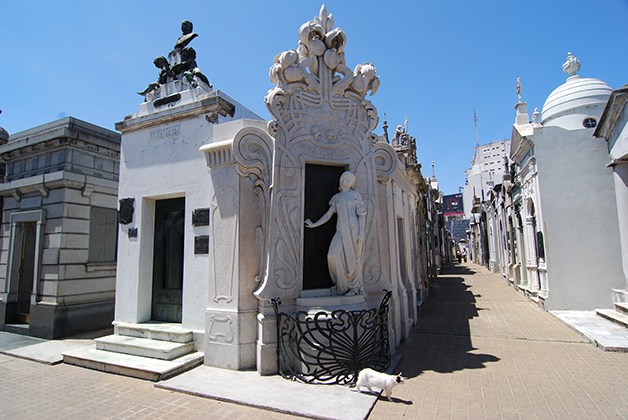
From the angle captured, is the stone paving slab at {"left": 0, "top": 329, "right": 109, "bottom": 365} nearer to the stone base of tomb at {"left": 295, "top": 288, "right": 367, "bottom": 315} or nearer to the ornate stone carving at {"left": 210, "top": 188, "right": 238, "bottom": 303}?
the ornate stone carving at {"left": 210, "top": 188, "right": 238, "bottom": 303}

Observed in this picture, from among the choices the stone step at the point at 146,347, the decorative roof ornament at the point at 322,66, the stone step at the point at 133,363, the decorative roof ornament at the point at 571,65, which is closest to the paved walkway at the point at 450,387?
the stone step at the point at 133,363

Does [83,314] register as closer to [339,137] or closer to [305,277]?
[305,277]

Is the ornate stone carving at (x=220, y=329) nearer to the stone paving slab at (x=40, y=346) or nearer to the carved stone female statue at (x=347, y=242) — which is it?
the carved stone female statue at (x=347, y=242)

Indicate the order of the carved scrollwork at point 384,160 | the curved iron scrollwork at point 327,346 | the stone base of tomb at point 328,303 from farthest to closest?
the carved scrollwork at point 384,160
the stone base of tomb at point 328,303
the curved iron scrollwork at point 327,346

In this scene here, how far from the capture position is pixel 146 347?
221 inches

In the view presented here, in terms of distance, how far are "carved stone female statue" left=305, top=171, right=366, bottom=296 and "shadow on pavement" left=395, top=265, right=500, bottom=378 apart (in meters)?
1.56

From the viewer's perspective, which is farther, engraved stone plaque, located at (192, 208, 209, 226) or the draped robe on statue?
engraved stone plaque, located at (192, 208, 209, 226)

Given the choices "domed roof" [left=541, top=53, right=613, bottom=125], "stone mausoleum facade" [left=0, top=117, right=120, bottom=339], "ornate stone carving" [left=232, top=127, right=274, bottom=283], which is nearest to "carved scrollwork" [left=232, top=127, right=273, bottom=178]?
"ornate stone carving" [left=232, top=127, right=274, bottom=283]

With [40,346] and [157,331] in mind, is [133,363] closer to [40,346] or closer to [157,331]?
[157,331]

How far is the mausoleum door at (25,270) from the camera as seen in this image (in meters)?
8.82

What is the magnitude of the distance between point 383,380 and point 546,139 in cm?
970

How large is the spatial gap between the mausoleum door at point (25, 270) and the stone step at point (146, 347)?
14.6 ft

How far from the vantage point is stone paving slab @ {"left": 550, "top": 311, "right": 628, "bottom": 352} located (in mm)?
6199

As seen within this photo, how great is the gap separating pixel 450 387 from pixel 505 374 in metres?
1.10
